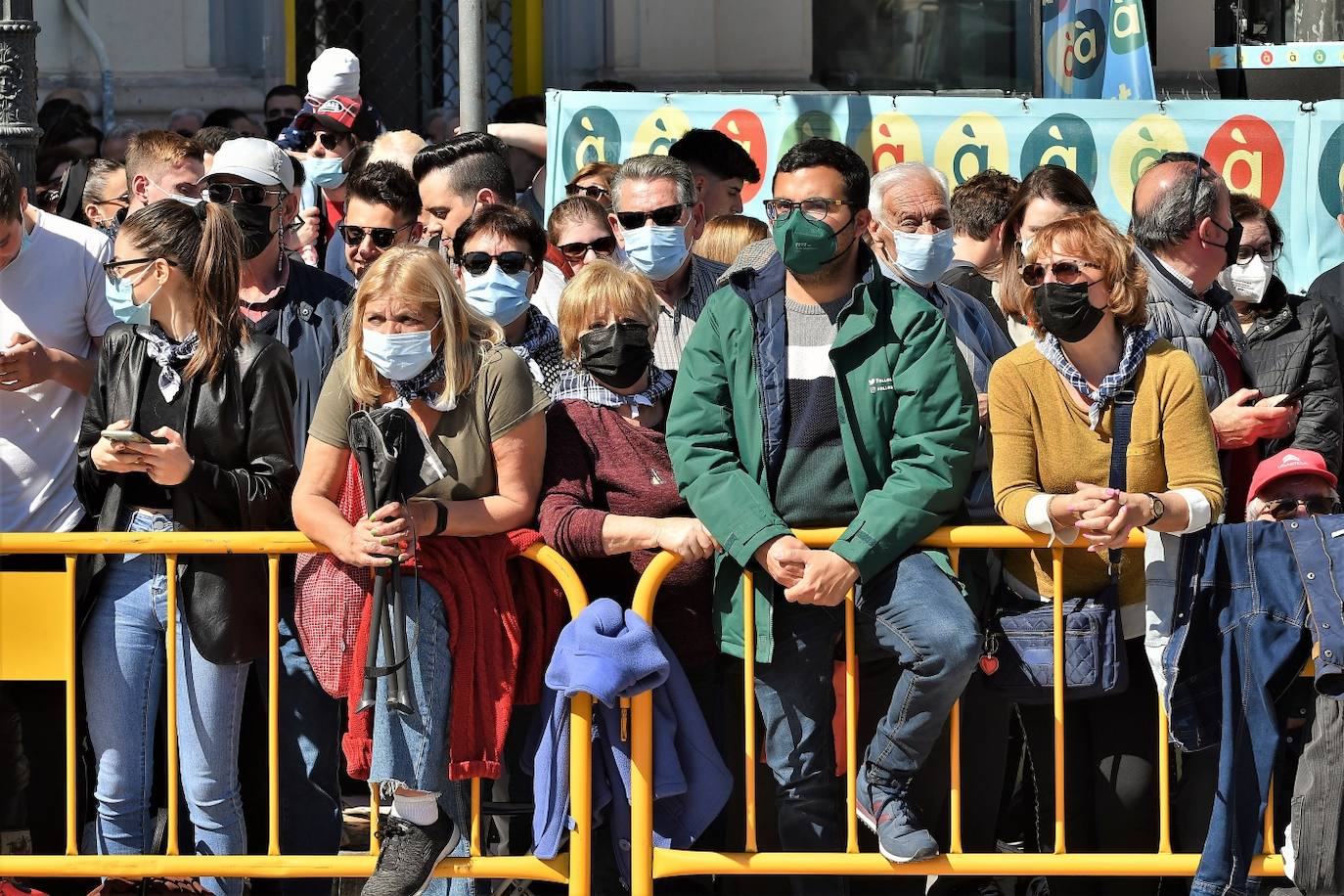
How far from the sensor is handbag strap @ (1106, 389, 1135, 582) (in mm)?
4777

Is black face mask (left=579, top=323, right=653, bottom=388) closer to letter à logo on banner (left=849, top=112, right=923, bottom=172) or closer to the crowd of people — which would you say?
the crowd of people

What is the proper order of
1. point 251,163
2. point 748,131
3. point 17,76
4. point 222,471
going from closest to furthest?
point 222,471 < point 251,163 < point 17,76 < point 748,131

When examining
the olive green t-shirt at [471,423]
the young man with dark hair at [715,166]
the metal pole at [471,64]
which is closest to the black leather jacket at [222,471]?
the olive green t-shirt at [471,423]

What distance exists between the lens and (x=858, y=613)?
15.9 ft

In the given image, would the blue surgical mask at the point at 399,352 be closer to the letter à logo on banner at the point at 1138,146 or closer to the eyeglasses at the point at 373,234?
the eyeglasses at the point at 373,234

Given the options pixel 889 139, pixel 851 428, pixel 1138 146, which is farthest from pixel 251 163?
pixel 1138 146

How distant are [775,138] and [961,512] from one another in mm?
4584

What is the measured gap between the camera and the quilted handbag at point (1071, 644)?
480 cm

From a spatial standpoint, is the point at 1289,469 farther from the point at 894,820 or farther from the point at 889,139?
the point at 889,139

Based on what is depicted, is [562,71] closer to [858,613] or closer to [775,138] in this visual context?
[775,138]

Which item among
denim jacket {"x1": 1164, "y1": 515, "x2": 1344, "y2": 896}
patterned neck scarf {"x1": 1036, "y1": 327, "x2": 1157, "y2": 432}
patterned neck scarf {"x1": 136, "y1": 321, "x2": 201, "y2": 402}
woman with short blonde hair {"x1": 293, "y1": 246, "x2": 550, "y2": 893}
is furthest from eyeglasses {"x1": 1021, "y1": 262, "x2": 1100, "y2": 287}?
patterned neck scarf {"x1": 136, "y1": 321, "x2": 201, "y2": 402}

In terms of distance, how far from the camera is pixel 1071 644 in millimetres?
4820

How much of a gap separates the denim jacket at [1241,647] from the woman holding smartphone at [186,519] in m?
2.44

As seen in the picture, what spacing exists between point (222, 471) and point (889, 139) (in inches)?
200
